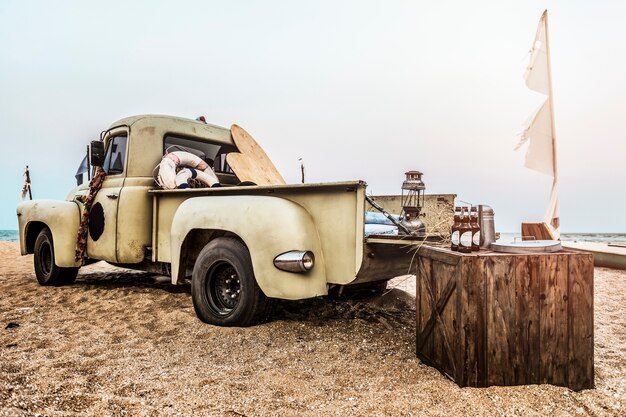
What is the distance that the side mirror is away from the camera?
17.5 ft

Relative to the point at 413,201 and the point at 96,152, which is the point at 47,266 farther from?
the point at 413,201

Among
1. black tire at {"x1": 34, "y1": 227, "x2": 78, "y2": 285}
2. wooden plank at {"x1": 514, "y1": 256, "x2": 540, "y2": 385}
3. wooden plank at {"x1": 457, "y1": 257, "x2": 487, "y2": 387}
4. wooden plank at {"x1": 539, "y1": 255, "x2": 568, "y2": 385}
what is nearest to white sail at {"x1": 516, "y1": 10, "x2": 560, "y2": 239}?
wooden plank at {"x1": 539, "y1": 255, "x2": 568, "y2": 385}

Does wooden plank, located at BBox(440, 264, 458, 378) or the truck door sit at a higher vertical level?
the truck door

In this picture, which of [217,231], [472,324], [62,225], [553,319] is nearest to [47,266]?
[62,225]

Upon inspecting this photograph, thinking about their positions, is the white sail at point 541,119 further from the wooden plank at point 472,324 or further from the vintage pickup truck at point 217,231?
the wooden plank at point 472,324

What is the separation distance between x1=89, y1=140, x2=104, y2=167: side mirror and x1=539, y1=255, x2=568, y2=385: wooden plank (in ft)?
16.1

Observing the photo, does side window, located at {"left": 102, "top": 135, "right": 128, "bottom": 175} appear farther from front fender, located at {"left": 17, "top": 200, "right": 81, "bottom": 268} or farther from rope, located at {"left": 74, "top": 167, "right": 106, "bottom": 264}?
front fender, located at {"left": 17, "top": 200, "right": 81, "bottom": 268}

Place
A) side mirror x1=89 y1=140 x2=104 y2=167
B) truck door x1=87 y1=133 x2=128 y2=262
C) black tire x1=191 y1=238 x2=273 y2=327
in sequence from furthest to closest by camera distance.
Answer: side mirror x1=89 y1=140 x2=104 y2=167, truck door x1=87 y1=133 x2=128 y2=262, black tire x1=191 y1=238 x2=273 y2=327

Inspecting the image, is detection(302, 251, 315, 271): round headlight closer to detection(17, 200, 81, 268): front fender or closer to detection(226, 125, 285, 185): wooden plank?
detection(226, 125, 285, 185): wooden plank

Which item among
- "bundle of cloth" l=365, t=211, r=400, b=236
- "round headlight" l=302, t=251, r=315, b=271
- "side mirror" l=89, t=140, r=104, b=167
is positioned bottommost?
"round headlight" l=302, t=251, r=315, b=271

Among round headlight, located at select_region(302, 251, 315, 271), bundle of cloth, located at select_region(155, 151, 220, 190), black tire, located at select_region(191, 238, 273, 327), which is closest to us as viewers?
round headlight, located at select_region(302, 251, 315, 271)

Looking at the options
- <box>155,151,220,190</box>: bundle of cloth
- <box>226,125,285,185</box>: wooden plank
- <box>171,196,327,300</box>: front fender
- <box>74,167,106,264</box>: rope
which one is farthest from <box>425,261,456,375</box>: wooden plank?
<box>74,167,106,264</box>: rope

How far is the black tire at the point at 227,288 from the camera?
3.60m

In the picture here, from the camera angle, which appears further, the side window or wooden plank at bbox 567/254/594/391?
the side window
